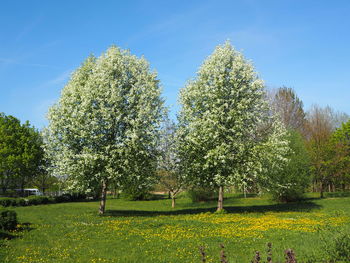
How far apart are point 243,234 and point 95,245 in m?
7.78

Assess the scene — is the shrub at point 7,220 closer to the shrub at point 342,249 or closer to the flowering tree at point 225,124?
the flowering tree at point 225,124

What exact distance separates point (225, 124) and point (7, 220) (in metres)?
18.7

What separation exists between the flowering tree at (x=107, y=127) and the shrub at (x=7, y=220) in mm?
6657

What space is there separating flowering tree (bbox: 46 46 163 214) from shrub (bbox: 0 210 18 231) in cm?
666

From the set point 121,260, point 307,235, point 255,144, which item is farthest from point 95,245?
point 255,144

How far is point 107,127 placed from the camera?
2705 cm

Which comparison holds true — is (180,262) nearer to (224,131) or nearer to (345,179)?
(224,131)

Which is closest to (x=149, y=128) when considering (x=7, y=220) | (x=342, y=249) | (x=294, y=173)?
(x=7, y=220)

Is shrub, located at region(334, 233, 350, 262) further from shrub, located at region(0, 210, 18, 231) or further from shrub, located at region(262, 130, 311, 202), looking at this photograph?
shrub, located at region(262, 130, 311, 202)

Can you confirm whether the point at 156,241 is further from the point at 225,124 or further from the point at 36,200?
the point at 36,200

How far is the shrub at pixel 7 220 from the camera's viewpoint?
19.8 meters

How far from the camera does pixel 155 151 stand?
30125 millimetres

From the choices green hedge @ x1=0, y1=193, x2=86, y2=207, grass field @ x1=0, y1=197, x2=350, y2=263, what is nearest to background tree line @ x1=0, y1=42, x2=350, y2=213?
grass field @ x1=0, y1=197, x2=350, y2=263

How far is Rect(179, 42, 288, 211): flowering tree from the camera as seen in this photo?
96.7ft
